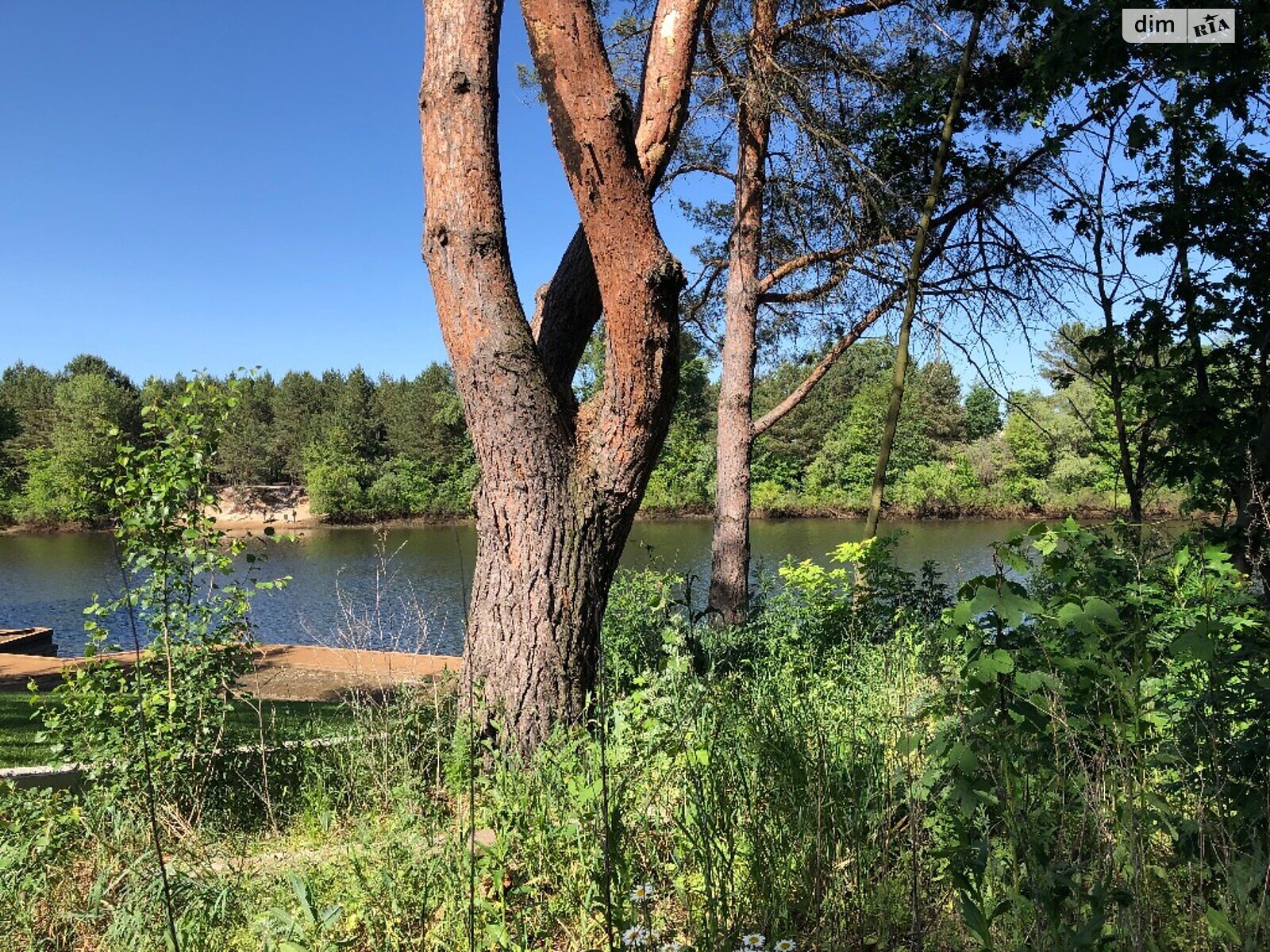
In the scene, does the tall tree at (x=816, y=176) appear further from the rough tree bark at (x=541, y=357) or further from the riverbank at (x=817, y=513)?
the riverbank at (x=817, y=513)

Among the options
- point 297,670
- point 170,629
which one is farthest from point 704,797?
point 297,670

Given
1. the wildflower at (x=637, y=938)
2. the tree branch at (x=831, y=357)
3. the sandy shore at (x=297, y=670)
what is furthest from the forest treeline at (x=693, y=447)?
the wildflower at (x=637, y=938)

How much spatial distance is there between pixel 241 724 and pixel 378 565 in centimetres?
201

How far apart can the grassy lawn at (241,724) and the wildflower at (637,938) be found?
2.60 meters

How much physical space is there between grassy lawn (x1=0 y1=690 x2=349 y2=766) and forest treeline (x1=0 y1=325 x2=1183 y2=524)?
25.8 m

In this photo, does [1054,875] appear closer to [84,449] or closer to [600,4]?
[600,4]

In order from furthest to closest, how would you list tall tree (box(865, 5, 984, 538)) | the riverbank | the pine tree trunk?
the riverbank → the pine tree trunk → tall tree (box(865, 5, 984, 538))

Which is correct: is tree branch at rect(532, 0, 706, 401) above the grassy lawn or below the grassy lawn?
above

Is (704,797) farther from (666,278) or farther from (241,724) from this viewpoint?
(241,724)

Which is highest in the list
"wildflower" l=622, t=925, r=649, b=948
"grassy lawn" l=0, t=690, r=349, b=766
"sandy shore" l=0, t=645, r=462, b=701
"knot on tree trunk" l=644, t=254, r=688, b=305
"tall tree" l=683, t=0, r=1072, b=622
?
"tall tree" l=683, t=0, r=1072, b=622

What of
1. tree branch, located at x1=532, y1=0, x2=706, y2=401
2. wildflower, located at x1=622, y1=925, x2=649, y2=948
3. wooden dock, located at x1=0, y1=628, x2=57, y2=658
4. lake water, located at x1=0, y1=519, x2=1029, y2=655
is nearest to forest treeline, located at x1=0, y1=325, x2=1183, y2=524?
lake water, located at x1=0, y1=519, x2=1029, y2=655

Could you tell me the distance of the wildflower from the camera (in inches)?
68.4

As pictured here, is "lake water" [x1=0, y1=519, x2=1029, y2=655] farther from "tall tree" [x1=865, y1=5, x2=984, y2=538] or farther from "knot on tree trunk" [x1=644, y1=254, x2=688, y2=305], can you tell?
"knot on tree trunk" [x1=644, y1=254, x2=688, y2=305]

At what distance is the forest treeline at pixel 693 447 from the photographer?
37.6m
